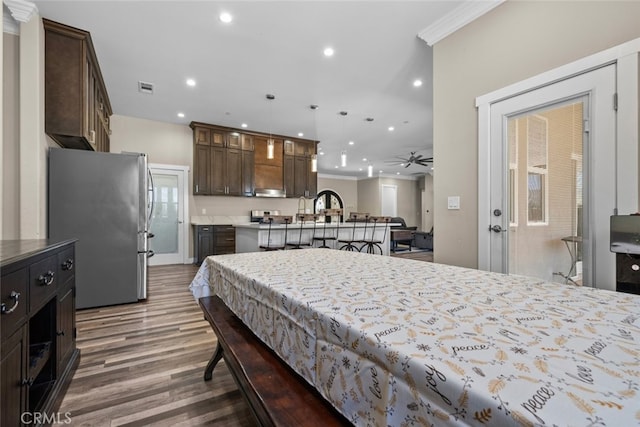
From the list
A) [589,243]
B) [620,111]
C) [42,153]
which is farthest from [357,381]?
[42,153]

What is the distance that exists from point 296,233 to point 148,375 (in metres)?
3.21

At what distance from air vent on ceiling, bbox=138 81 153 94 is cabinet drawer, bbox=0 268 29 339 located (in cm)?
383

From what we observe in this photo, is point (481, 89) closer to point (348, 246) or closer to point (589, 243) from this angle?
point (589, 243)

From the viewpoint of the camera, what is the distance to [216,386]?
1801mm

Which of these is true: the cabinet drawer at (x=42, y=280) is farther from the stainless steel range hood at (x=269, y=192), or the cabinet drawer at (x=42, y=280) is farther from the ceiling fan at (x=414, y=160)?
the ceiling fan at (x=414, y=160)

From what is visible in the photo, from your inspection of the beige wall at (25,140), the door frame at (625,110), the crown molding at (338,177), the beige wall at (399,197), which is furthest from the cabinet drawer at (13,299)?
the beige wall at (399,197)

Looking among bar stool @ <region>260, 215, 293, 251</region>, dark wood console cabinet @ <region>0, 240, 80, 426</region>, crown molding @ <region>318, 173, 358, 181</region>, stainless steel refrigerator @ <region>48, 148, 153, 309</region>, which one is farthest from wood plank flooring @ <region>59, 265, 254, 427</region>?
crown molding @ <region>318, 173, 358, 181</region>

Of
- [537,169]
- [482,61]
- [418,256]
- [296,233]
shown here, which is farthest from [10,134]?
[418,256]

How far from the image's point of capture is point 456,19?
8.67ft

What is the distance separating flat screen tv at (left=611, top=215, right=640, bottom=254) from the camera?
143 cm

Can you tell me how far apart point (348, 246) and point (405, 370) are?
17.1 feet

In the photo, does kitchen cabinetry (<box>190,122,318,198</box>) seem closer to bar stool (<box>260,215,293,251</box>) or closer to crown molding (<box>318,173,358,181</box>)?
bar stool (<box>260,215,293,251</box>)

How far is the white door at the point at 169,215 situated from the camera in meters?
5.78

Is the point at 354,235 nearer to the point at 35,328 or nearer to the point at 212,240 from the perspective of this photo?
the point at 212,240
